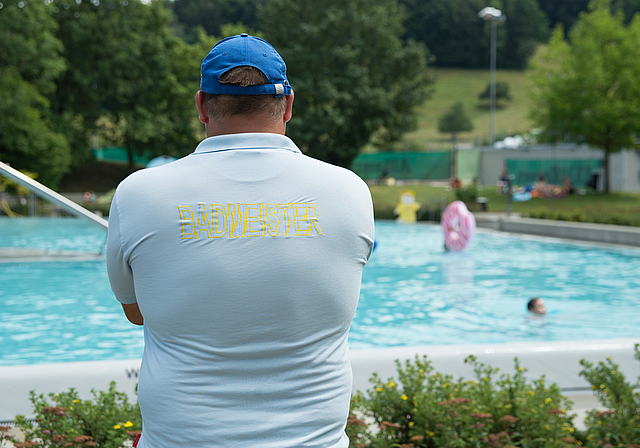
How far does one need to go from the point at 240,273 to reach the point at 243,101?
45 centimetres

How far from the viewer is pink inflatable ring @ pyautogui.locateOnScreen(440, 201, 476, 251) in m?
16.7

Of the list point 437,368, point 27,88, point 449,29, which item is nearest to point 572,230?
point 437,368

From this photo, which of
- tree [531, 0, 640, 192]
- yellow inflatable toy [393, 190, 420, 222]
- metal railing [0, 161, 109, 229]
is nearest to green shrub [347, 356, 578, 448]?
metal railing [0, 161, 109, 229]

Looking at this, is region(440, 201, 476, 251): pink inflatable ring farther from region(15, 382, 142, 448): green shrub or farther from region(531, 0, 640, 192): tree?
region(531, 0, 640, 192): tree

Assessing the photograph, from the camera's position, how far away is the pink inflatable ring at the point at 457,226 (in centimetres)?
1670

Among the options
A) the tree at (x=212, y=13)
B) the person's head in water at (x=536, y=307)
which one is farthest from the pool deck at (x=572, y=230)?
the tree at (x=212, y=13)

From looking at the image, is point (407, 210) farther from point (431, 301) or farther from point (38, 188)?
point (38, 188)

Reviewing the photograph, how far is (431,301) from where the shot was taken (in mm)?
11484

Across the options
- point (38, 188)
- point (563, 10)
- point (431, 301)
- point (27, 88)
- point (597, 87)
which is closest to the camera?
point (38, 188)

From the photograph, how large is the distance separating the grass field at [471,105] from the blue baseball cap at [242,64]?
79.1m

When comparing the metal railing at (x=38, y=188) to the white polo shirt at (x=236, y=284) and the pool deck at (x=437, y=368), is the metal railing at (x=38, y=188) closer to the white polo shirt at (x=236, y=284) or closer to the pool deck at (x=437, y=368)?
the pool deck at (x=437, y=368)

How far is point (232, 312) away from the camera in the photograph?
1495 millimetres

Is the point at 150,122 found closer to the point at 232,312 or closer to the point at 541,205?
the point at 541,205

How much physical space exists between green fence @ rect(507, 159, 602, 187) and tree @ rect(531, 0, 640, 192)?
3.78 m
